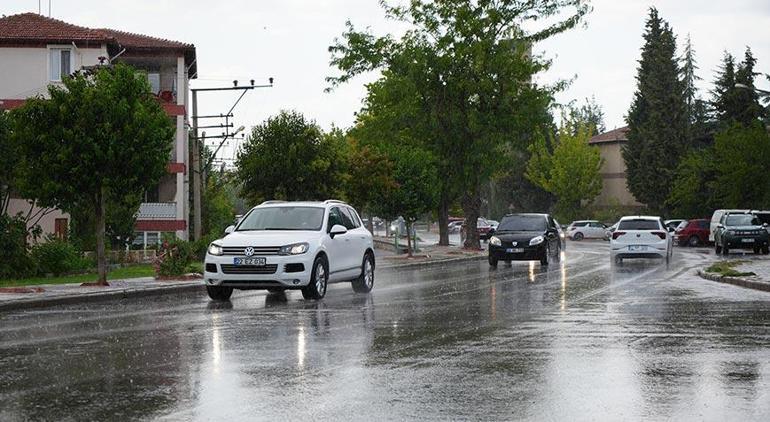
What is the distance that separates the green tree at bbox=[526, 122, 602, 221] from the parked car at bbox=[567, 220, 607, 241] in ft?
63.3

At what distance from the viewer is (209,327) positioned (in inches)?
555

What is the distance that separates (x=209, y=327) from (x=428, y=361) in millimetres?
4708

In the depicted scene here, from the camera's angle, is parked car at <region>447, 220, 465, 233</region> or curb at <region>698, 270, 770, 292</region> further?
parked car at <region>447, 220, 465, 233</region>

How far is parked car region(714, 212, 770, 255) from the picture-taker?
148ft

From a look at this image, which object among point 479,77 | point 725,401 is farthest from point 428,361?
point 479,77

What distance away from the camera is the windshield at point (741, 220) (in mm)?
46531

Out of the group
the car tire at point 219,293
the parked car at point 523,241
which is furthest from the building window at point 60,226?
the car tire at point 219,293

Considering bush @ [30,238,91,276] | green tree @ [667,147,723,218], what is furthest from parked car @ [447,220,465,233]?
bush @ [30,238,91,276]

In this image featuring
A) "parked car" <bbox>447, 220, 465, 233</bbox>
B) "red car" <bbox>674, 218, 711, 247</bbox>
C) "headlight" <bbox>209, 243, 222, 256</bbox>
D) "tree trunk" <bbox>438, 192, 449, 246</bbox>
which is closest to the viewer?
"headlight" <bbox>209, 243, 222, 256</bbox>

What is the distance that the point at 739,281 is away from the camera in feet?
76.7

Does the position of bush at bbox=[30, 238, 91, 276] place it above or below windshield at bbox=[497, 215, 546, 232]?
below

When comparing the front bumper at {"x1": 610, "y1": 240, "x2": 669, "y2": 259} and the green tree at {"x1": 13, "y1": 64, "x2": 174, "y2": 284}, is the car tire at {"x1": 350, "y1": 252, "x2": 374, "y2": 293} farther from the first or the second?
the front bumper at {"x1": 610, "y1": 240, "x2": 669, "y2": 259}

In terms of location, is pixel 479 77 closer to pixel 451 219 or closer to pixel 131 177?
pixel 131 177

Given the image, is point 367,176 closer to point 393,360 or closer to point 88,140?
point 88,140
